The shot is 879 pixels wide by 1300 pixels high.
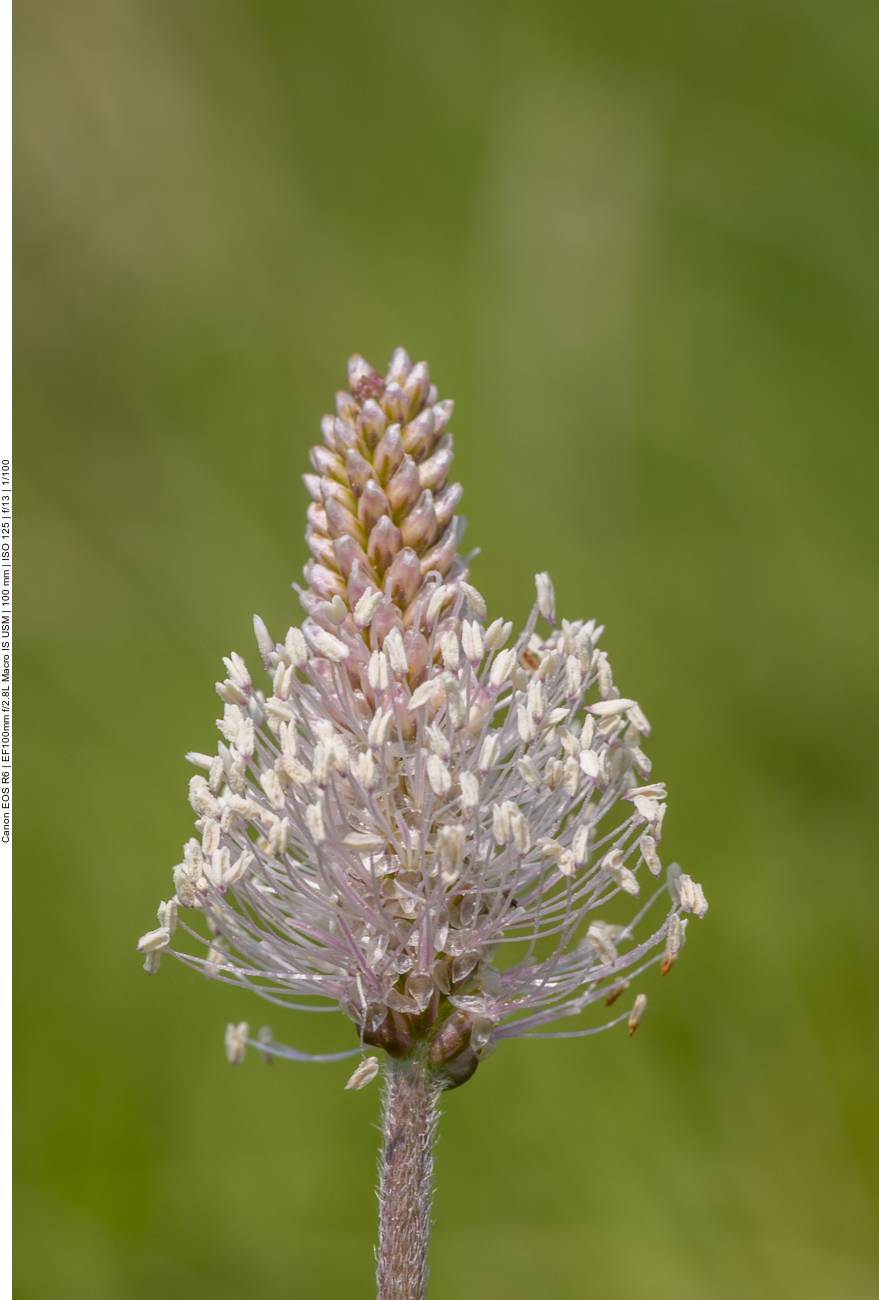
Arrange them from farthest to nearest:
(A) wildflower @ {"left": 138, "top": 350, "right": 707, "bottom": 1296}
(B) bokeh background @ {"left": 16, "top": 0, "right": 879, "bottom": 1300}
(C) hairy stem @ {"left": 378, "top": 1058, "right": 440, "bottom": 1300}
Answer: (B) bokeh background @ {"left": 16, "top": 0, "right": 879, "bottom": 1300} → (A) wildflower @ {"left": 138, "top": 350, "right": 707, "bottom": 1296} → (C) hairy stem @ {"left": 378, "top": 1058, "right": 440, "bottom": 1300}

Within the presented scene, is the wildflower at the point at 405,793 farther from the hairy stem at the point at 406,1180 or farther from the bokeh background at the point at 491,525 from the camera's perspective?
the bokeh background at the point at 491,525

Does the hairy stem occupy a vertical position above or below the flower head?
below

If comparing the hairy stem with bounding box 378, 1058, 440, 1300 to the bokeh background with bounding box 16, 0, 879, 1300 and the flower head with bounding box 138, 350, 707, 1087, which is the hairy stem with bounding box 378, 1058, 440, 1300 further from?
the bokeh background with bounding box 16, 0, 879, 1300

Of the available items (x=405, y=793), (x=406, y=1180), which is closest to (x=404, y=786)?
(x=405, y=793)

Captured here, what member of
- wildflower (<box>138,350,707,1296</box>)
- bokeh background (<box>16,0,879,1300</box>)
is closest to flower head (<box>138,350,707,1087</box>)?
wildflower (<box>138,350,707,1296</box>)

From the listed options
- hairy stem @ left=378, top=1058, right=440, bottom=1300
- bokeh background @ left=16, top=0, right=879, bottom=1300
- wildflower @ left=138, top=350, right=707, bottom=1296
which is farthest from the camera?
bokeh background @ left=16, top=0, right=879, bottom=1300

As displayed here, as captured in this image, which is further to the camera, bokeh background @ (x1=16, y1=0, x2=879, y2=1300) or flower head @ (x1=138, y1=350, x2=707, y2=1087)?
bokeh background @ (x1=16, y1=0, x2=879, y2=1300)

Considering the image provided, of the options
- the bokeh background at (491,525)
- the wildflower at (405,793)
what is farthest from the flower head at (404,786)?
the bokeh background at (491,525)

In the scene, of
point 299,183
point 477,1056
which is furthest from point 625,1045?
point 299,183
